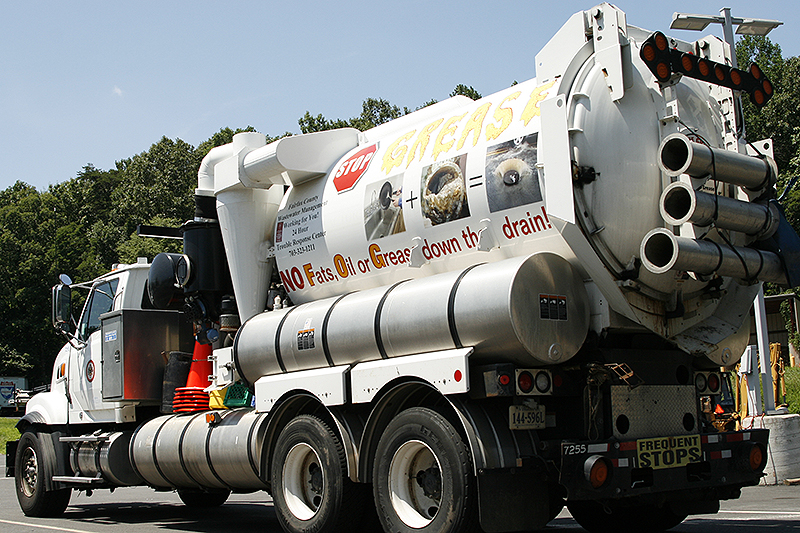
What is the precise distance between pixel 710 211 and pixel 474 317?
1745mm

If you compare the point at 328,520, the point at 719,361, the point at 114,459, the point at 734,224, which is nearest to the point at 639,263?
the point at 734,224

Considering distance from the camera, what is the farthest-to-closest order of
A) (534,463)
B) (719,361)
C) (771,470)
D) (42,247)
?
(42,247), (771,470), (719,361), (534,463)

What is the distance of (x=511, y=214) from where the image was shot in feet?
21.5

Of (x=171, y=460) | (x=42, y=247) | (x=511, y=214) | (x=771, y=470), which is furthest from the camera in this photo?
(x=42, y=247)

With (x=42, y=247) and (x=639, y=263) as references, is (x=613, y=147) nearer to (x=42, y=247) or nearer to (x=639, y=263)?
(x=639, y=263)

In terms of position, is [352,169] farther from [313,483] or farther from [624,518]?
[624,518]

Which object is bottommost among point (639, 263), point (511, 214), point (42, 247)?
point (639, 263)

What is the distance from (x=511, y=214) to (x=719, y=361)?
83.8 inches

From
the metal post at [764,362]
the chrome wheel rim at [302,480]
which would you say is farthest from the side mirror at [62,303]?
the metal post at [764,362]

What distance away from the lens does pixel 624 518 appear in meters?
7.71

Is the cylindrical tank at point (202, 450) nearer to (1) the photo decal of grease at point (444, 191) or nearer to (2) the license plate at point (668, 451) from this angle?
(1) the photo decal of grease at point (444, 191)

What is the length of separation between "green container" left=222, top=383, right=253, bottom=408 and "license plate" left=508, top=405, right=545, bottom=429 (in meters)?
3.73

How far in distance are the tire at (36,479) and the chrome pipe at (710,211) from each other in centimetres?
837

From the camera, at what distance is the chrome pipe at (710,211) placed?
5.88m
